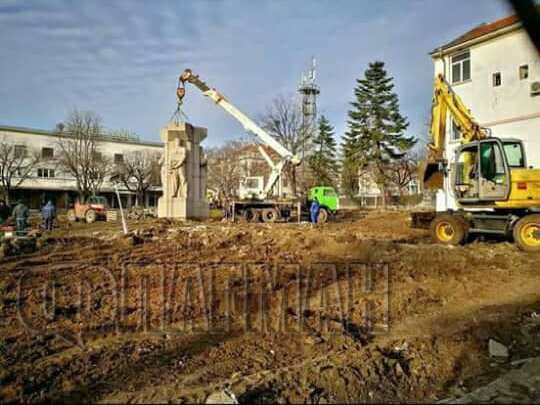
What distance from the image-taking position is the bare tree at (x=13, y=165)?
38312 mm

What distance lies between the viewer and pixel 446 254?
10695 mm

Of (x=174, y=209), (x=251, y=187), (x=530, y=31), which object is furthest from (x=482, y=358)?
(x=251, y=187)

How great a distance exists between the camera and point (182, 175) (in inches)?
808

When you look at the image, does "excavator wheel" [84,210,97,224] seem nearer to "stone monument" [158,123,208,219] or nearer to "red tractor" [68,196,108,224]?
"red tractor" [68,196,108,224]

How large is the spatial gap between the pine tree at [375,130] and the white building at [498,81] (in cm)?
1818

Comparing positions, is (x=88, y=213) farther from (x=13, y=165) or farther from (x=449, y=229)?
(x=13, y=165)

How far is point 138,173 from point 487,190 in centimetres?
4271

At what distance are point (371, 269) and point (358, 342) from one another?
4098 mm

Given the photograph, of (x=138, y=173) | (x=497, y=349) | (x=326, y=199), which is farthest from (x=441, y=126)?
(x=138, y=173)

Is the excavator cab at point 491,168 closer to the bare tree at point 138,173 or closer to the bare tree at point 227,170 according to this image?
the bare tree at point 227,170

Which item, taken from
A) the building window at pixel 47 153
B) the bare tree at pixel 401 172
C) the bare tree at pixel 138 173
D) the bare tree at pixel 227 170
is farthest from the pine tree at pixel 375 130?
the building window at pixel 47 153

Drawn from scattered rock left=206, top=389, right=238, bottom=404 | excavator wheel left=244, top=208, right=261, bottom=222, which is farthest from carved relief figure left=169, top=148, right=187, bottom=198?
scattered rock left=206, top=389, right=238, bottom=404

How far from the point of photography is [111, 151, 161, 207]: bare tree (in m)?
47.9

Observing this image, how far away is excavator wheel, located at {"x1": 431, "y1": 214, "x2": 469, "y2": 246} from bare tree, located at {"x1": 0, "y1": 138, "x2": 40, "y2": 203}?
3755cm
